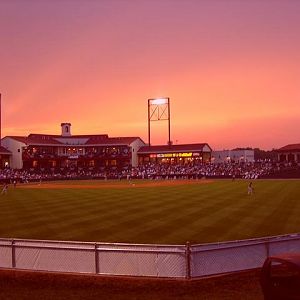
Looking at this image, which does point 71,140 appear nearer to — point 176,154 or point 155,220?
point 176,154

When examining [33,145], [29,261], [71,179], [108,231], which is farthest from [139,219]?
[33,145]

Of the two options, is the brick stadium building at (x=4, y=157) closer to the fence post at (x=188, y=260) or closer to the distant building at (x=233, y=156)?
the distant building at (x=233, y=156)

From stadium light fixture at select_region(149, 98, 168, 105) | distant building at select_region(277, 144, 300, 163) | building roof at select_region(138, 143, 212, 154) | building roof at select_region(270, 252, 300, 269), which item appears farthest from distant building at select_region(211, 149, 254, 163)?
building roof at select_region(270, 252, 300, 269)

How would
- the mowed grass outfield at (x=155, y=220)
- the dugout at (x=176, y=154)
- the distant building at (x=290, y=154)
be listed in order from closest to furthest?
1. the mowed grass outfield at (x=155, y=220)
2. the dugout at (x=176, y=154)
3. the distant building at (x=290, y=154)

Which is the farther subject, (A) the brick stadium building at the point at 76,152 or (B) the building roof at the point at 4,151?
(A) the brick stadium building at the point at 76,152

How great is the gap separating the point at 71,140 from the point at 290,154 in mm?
59694

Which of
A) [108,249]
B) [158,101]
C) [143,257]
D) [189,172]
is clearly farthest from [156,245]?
[158,101]

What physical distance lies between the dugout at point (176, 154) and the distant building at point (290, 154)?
18652 mm

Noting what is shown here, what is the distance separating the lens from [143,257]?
1255cm

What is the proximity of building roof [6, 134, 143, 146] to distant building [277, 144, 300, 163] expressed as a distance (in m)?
38.2

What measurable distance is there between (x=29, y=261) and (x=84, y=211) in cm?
1826

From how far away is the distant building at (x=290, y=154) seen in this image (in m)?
111

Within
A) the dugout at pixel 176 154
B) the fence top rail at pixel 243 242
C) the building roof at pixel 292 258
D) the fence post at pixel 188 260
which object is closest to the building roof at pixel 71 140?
the dugout at pixel 176 154

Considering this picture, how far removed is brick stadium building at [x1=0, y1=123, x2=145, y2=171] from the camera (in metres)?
111
